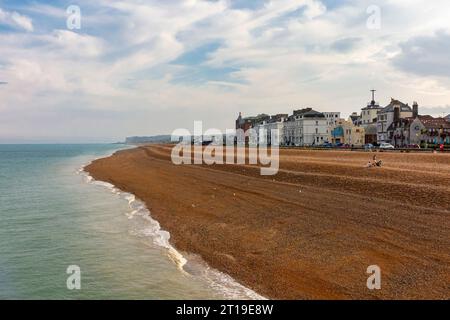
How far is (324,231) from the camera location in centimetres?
1540

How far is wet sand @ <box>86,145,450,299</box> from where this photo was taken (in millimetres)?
10891

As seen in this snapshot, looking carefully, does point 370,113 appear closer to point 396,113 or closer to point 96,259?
point 396,113

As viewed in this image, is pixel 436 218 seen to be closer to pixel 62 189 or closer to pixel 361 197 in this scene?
pixel 361 197

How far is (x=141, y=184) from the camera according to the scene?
35969mm

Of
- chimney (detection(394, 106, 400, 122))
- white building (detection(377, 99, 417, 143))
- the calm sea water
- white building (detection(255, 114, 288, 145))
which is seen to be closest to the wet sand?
the calm sea water

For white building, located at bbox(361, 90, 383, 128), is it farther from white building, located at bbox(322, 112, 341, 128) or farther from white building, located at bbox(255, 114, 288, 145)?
white building, located at bbox(255, 114, 288, 145)

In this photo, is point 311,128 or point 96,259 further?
point 311,128

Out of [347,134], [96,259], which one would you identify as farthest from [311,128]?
[96,259]
